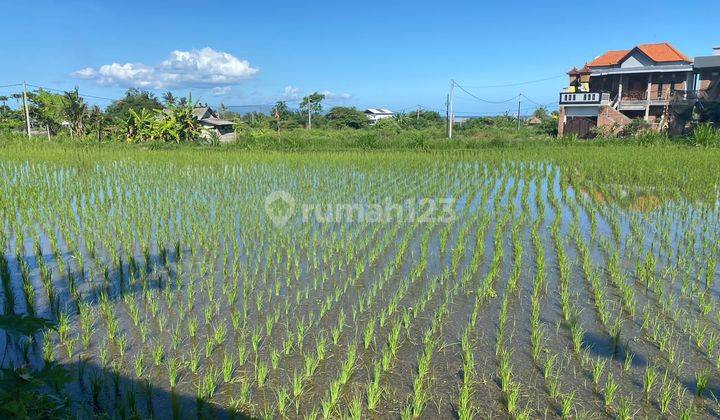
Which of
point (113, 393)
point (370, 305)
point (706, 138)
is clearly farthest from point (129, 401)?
point (706, 138)

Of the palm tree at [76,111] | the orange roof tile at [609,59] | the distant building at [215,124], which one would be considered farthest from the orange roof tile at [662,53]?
the palm tree at [76,111]

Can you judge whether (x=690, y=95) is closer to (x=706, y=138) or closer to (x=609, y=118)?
(x=609, y=118)

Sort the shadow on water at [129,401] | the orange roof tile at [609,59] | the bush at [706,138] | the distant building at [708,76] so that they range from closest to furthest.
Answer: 1. the shadow on water at [129,401]
2. the bush at [706,138]
3. the distant building at [708,76]
4. the orange roof tile at [609,59]

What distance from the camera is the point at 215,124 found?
2381cm

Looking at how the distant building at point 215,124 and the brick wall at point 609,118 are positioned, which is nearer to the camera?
the brick wall at point 609,118

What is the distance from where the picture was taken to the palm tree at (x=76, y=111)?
67.2ft

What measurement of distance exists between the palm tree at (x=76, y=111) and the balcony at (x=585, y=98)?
820 inches

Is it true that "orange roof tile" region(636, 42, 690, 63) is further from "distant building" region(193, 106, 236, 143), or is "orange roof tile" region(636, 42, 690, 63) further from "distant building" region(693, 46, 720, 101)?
"distant building" region(193, 106, 236, 143)

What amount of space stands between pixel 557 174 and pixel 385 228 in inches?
261

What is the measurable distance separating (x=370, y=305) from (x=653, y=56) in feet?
77.9

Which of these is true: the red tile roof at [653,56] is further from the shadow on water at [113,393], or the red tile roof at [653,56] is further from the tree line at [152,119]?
the shadow on water at [113,393]

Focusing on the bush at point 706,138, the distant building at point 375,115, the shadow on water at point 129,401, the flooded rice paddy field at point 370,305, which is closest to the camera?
the shadow on water at point 129,401

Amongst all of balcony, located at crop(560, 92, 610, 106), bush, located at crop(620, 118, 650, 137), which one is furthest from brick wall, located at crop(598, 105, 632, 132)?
bush, located at crop(620, 118, 650, 137)

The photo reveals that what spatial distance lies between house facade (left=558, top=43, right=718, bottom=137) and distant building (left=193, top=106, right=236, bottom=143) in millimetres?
15525
